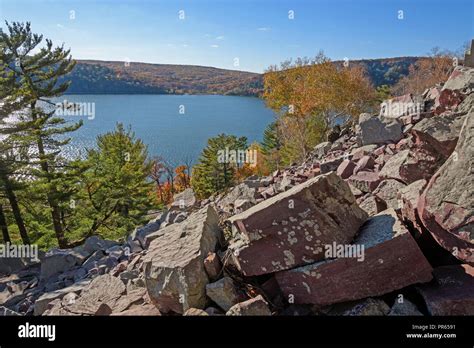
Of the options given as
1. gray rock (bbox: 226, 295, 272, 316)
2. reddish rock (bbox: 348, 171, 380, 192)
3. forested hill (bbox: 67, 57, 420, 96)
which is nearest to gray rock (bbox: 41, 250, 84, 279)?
gray rock (bbox: 226, 295, 272, 316)

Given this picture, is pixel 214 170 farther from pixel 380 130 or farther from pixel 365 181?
pixel 365 181

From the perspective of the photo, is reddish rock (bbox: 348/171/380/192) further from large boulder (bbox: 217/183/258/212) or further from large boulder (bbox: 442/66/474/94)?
large boulder (bbox: 442/66/474/94)

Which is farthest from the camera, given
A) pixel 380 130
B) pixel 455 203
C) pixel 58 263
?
pixel 380 130

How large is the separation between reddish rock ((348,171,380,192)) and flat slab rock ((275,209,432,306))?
Answer: 247cm

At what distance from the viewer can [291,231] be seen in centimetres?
395

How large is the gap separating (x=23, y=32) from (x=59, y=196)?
8.86 m

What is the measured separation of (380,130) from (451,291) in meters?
7.31

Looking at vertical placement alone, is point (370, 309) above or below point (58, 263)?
above

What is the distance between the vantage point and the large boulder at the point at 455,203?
351 cm

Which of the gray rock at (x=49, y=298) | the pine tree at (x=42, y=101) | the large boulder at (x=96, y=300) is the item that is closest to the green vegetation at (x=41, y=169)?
the pine tree at (x=42, y=101)

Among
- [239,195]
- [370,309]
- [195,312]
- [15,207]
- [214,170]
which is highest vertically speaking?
[239,195]

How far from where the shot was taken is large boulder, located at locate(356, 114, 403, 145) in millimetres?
9844

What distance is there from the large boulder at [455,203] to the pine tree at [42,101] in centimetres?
1829

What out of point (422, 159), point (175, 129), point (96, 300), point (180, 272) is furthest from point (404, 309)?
point (175, 129)
